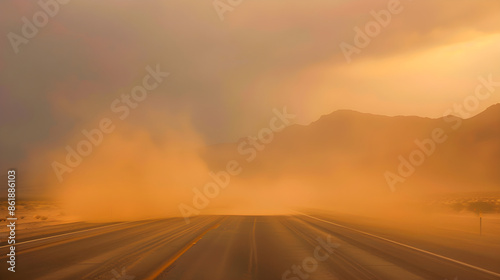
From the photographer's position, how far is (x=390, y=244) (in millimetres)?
15852

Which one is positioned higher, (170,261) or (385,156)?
(385,156)

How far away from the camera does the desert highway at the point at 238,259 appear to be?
9.88 meters

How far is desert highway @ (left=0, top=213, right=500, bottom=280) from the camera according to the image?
9875 mm

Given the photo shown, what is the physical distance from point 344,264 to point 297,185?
13805cm

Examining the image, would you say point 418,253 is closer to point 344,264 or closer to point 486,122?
point 344,264

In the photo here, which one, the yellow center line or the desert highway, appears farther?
the desert highway

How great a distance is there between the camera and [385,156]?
503 ft

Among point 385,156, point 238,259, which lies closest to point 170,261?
point 238,259

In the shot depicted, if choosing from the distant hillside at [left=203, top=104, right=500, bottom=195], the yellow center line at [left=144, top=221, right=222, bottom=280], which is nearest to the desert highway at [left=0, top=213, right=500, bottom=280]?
the yellow center line at [left=144, top=221, right=222, bottom=280]

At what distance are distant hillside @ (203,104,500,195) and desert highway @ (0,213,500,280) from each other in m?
104

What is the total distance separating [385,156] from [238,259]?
14824 cm

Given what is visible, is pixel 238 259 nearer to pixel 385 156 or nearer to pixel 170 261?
pixel 170 261

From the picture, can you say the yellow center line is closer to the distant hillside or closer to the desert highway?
the desert highway

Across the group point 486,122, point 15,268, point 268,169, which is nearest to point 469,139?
point 486,122
